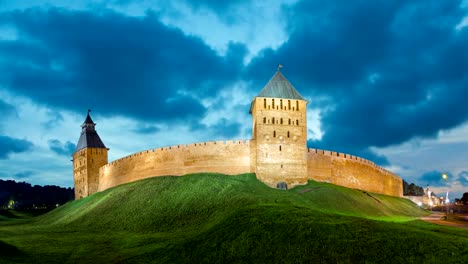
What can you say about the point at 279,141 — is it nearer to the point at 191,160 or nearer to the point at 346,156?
the point at 191,160

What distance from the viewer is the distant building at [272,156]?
124 feet

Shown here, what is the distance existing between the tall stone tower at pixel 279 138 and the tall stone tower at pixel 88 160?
27.2 meters

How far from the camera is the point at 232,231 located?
2103 cm

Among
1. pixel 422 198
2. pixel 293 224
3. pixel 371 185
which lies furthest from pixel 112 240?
pixel 422 198

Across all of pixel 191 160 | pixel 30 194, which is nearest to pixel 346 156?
pixel 191 160

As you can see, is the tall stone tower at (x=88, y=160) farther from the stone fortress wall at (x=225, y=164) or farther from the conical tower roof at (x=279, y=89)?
the conical tower roof at (x=279, y=89)

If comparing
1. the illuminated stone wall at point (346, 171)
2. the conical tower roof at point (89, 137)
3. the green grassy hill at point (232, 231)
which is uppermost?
the conical tower roof at point (89, 137)

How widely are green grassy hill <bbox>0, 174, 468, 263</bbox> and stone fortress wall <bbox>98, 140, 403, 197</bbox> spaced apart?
1.72 metres

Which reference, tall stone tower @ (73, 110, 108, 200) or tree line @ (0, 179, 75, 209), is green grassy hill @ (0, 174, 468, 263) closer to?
tall stone tower @ (73, 110, 108, 200)

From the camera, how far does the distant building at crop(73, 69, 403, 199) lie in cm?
3766

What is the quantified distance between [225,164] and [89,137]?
28.7 m

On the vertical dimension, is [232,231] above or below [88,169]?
below

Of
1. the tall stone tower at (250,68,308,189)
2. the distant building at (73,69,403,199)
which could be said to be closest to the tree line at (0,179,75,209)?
the distant building at (73,69,403,199)

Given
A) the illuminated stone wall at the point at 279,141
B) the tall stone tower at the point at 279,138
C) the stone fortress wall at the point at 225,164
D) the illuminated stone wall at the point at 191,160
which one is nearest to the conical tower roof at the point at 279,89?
the tall stone tower at the point at 279,138
